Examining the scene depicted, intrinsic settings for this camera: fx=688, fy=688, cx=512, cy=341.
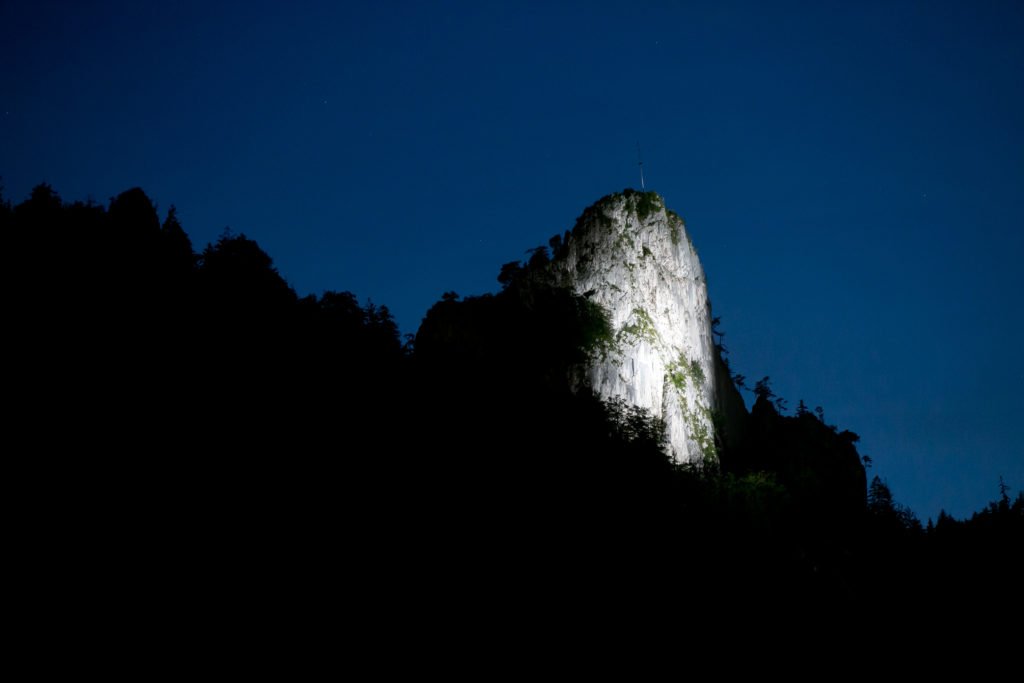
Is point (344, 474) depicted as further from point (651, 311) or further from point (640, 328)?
point (651, 311)

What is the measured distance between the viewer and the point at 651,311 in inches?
1809

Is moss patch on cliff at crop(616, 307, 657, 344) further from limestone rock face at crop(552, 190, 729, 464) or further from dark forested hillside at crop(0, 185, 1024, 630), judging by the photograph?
dark forested hillside at crop(0, 185, 1024, 630)

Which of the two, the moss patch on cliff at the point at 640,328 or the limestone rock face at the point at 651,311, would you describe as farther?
the moss patch on cliff at the point at 640,328

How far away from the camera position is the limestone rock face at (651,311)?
138 feet

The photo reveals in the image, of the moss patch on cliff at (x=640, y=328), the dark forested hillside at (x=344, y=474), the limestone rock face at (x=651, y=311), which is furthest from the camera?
the moss patch on cliff at (x=640, y=328)

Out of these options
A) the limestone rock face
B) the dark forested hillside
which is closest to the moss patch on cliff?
the limestone rock face

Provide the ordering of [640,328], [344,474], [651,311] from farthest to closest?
[651,311]
[640,328]
[344,474]

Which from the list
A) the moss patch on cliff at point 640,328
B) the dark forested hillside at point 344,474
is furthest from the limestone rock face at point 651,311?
the dark forested hillside at point 344,474

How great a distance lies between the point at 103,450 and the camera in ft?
54.4

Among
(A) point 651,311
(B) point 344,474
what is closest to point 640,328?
(A) point 651,311

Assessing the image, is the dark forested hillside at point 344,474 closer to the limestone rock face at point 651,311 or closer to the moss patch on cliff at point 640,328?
the limestone rock face at point 651,311

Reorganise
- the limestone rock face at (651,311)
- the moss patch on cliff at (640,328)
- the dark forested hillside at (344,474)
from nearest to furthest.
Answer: the dark forested hillside at (344,474) < the limestone rock face at (651,311) < the moss patch on cliff at (640,328)

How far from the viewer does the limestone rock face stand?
42.0 m

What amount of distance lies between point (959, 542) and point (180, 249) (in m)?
40.2
